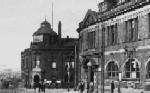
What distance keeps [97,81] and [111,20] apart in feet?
24.3

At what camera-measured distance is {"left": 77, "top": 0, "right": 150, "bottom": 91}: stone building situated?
119ft

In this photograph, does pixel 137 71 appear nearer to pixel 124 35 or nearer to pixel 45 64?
pixel 124 35

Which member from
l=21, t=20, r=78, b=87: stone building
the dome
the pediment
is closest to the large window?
the pediment

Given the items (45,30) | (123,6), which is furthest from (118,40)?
(45,30)

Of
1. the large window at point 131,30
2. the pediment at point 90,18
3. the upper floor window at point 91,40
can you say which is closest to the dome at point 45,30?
the pediment at point 90,18

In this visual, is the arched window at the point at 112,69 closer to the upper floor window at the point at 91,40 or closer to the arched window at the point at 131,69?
the arched window at the point at 131,69

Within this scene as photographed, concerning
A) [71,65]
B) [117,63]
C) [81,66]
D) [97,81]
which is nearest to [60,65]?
[71,65]

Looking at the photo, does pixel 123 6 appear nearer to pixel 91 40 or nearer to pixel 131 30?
pixel 131 30

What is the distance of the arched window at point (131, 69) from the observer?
37625mm

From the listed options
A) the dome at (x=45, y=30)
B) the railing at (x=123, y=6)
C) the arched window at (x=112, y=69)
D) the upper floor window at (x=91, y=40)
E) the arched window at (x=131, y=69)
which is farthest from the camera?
the dome at (x=45, y=30)

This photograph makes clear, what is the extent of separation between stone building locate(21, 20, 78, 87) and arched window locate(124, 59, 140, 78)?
107 feet

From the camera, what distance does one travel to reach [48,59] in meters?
73.6

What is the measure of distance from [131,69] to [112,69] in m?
4.03

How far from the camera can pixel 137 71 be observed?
3738 centimetres
